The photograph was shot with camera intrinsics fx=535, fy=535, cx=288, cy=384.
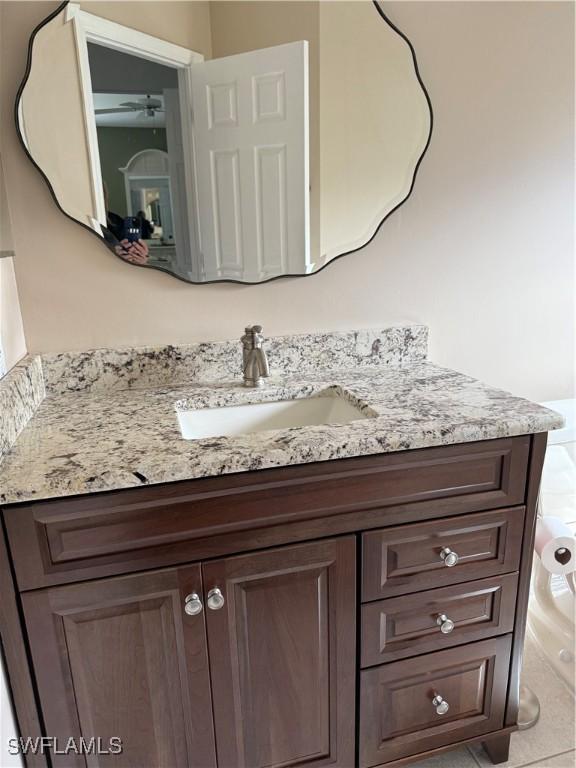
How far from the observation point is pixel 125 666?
100 cm

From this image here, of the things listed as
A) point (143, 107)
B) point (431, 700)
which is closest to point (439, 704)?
point (431, 700)

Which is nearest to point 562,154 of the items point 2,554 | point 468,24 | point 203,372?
point 468,24

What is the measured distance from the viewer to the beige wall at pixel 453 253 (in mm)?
1338

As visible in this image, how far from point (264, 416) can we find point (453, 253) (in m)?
0.77

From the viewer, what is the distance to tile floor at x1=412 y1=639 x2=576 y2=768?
138cm

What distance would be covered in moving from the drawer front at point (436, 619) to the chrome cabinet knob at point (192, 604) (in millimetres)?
348

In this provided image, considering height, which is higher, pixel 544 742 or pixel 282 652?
pixel 282 652

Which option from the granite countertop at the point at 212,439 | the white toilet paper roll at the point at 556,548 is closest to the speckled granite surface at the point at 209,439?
the granite countertop at the point at 212,439

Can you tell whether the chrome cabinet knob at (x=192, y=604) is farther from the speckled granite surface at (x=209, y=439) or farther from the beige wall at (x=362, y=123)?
the beige wall at (x=362, y=123)

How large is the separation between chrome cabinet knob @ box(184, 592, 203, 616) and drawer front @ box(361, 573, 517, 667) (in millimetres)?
348

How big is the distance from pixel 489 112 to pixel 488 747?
1723 mm

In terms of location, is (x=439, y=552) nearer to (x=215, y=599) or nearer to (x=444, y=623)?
(x=444, y=623)

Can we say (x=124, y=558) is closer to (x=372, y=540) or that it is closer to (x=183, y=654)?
(x=183, y=654)

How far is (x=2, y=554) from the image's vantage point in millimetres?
890
